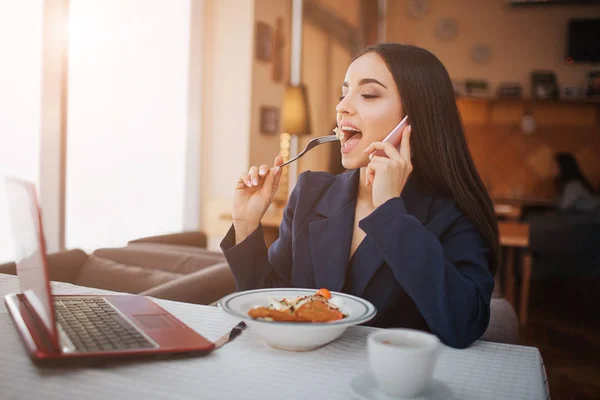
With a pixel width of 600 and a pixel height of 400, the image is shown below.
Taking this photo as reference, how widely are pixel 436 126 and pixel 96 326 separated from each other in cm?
80

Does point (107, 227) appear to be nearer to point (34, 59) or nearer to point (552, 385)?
point (34, 59)

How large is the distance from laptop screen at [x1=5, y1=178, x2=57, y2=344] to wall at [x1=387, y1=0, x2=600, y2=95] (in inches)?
290

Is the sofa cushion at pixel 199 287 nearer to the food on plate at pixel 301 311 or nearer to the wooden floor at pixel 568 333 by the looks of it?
the food on plate at pixel 301 311

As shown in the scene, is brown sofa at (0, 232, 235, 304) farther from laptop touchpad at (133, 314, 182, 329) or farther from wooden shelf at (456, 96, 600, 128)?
wooden shelf at (456, 96, 600, 128)

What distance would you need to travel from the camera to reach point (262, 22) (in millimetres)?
4008

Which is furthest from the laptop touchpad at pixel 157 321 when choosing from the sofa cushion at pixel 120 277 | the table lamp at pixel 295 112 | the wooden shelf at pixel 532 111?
the wooden shelf at pixel 532 111

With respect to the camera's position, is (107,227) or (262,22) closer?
→ (107,227)

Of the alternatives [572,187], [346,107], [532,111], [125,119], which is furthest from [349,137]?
[532,111]

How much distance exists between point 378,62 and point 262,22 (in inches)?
119

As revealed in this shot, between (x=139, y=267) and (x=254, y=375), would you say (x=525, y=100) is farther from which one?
(x=254, y=375)

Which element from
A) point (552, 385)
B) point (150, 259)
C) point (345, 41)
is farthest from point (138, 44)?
point (345, 41)

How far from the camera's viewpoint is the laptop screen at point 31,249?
689 millimetres

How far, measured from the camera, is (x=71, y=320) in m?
0.89

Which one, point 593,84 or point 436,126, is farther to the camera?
point 593,84
